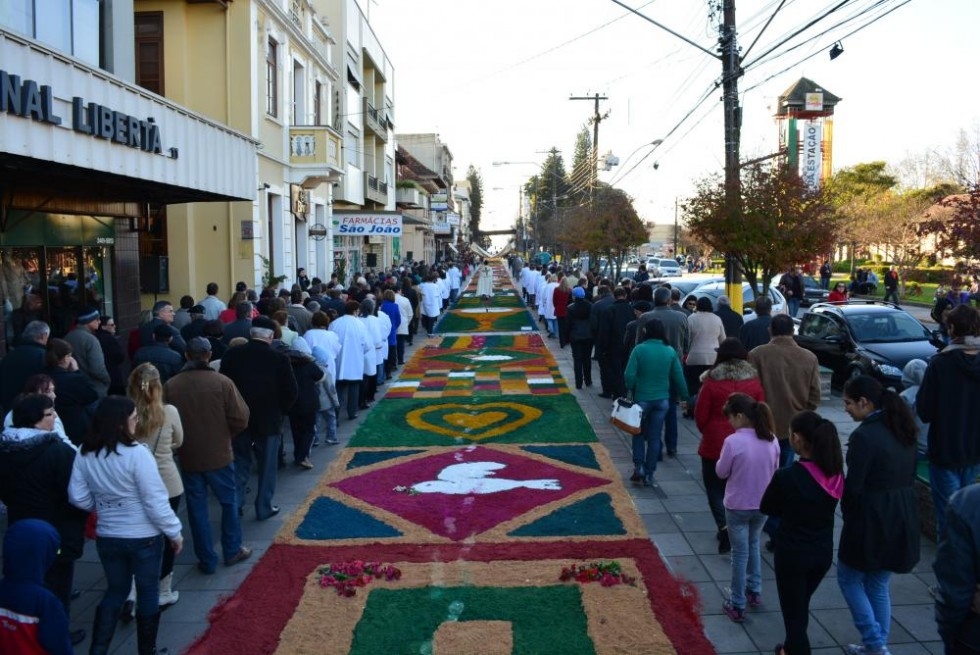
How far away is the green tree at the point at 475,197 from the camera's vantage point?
177875 millimetres

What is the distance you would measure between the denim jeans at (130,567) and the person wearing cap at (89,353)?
4.22 meters

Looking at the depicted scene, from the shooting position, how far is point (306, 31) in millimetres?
25000

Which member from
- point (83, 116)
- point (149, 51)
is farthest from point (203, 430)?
point (149, 51)

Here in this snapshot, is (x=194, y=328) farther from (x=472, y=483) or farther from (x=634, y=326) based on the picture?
(x=634, y=326)

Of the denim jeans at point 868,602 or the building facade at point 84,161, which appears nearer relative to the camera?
the denim jeans at point 868,602

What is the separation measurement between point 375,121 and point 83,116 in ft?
101

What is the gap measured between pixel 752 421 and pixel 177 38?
17923mm

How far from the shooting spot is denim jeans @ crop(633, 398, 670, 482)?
9148 millimetres

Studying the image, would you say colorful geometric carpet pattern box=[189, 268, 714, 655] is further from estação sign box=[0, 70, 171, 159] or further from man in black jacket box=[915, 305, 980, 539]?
estação sign box=[0, 70, 171, 159]

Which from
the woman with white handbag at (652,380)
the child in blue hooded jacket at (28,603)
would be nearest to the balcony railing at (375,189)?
the woman with white handbag at (652,380)

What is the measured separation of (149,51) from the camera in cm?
1989

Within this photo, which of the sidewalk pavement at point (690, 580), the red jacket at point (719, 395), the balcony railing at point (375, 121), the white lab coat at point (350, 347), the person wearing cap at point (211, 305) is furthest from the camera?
the balcony railing at point (375, 121)

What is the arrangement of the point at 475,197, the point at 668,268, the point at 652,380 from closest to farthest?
the point at 652,380
the point at 668,268
the point at 475,197

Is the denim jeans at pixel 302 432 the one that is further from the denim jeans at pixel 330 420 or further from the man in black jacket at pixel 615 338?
the man in black jacket at pixel 615 338
